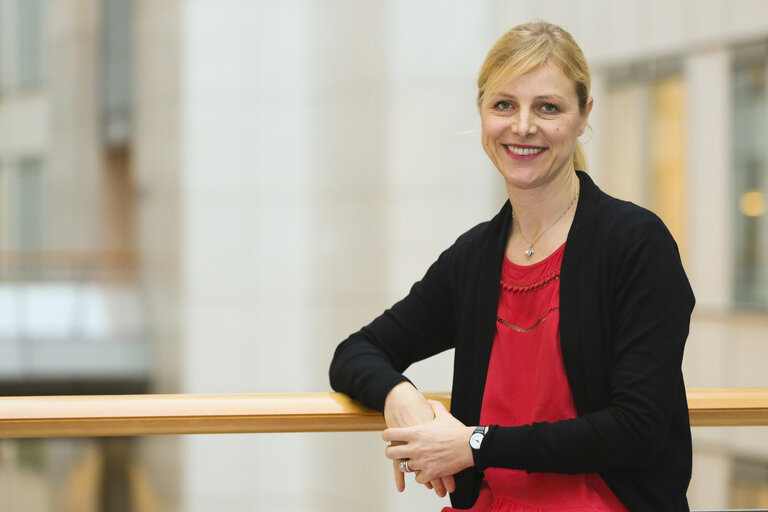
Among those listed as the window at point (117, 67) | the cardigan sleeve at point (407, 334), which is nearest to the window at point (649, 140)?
the window at point (117, 67)

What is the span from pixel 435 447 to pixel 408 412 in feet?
0.32

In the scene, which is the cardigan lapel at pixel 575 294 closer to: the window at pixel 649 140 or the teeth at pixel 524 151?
the teeth at pixel 524 151

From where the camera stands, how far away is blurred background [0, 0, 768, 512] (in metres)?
6.62

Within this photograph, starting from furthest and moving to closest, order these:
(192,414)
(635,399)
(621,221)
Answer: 1. (192,414)
2. (621,221)
3. (635,399)

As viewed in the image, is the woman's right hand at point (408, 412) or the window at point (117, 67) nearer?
the woman's right hand at point (408, 412)

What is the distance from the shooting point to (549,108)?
5.74 ft

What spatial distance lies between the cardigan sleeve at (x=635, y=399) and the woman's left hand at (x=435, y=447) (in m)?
0.07

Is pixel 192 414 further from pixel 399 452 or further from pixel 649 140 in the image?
pixel 649 140

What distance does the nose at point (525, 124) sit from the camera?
1734 mm

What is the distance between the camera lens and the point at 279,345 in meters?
7.57

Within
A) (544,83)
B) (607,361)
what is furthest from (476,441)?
(544,83)

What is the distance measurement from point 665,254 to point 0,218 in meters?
7.15

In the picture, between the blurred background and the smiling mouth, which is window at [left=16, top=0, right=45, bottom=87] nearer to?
the blurred background

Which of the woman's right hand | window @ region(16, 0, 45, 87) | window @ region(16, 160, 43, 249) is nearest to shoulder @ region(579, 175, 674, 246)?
the woman's right hand
